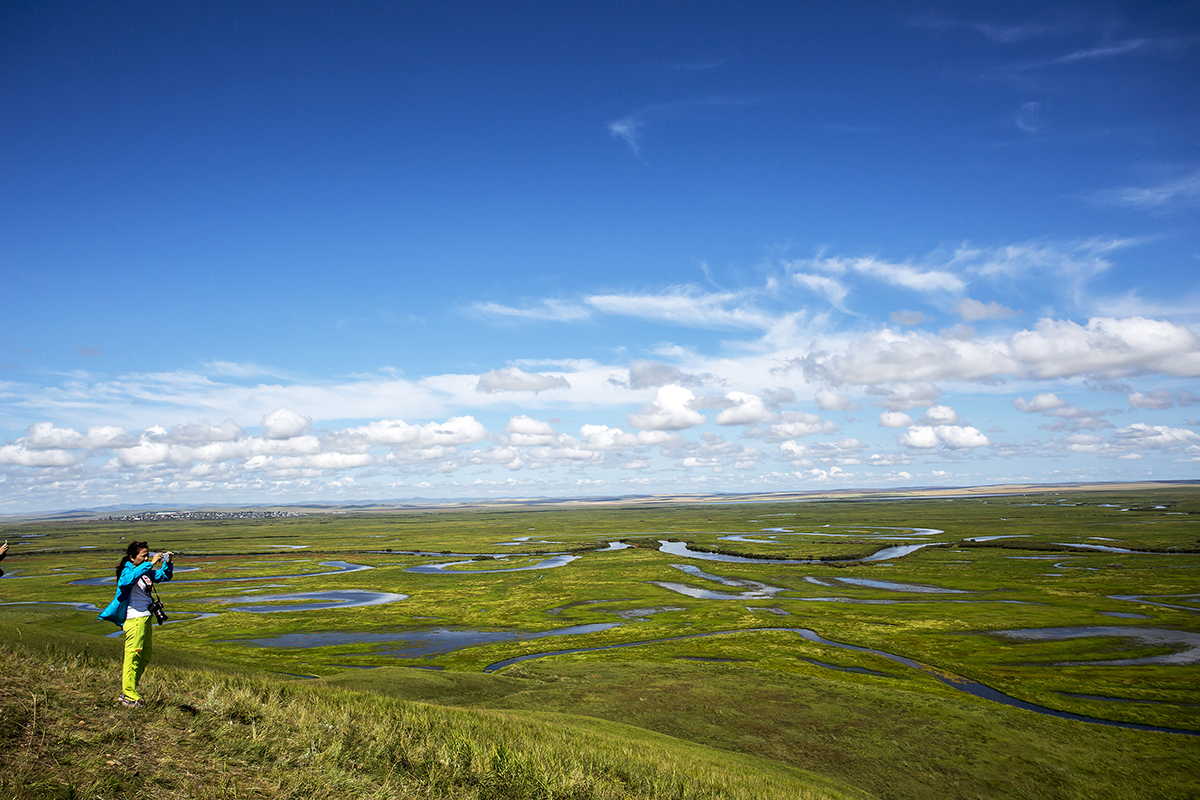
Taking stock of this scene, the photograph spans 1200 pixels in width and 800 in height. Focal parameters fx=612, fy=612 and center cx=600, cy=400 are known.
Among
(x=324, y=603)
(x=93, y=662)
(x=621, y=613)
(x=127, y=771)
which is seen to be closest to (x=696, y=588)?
(x=621, y=613)

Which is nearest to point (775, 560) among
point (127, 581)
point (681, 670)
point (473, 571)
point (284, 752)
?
point (473, 571)

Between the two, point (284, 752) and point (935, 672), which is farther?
point (935, 672)

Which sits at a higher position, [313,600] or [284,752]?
[284,752]

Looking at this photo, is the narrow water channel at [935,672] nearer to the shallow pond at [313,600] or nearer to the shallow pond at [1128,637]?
the shallow pond at [1128,637]

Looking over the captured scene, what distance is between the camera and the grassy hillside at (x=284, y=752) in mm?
10758

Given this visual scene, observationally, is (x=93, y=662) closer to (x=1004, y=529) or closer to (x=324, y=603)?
(x=324, y=603)

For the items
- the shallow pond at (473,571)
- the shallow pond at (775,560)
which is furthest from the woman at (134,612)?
the shallow pond at (775,560)

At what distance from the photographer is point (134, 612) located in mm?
13570

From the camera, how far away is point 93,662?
61.6ft

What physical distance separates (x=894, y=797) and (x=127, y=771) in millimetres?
25790

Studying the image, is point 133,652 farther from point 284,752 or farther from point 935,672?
point 935,672

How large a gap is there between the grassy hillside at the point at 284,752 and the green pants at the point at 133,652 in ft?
1.50

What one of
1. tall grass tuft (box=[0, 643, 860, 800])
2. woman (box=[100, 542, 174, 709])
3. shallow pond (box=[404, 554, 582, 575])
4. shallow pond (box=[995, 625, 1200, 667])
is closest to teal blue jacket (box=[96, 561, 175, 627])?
woman (box=[100, 542, 174, 709])

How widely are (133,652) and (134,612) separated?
0.85 m
